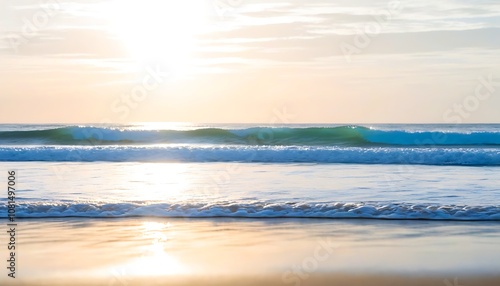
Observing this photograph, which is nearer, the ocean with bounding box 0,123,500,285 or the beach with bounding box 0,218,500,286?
the beach with bounding box 0,218,500,286

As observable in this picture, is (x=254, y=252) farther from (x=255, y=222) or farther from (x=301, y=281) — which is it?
(x=255, y=222)

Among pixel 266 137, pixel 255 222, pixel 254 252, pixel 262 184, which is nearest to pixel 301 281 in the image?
pixel 254 252

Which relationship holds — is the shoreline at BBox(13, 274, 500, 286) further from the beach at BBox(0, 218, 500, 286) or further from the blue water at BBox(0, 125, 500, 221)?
the blue water at BBox(0, 125, 500, 221)

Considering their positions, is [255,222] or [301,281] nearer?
[301,281]

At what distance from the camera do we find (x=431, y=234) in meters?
7.37

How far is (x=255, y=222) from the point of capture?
823 cm

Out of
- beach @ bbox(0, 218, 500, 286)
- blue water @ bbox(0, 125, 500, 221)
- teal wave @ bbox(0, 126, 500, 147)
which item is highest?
teal wave @ bbox(0, 126, 500, 147)

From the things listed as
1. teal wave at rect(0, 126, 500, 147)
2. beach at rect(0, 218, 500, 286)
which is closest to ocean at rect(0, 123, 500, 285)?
beach at rect(0, 218, 500, 286)

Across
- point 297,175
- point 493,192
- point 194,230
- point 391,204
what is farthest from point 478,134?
point 194,230

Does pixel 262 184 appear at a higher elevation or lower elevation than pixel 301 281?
higher

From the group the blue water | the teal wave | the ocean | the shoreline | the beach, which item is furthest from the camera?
the teal wave

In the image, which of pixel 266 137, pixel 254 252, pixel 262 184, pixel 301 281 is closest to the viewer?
pixel 301 281

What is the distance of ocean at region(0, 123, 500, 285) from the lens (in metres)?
5.95

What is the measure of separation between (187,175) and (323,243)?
7.82 m
